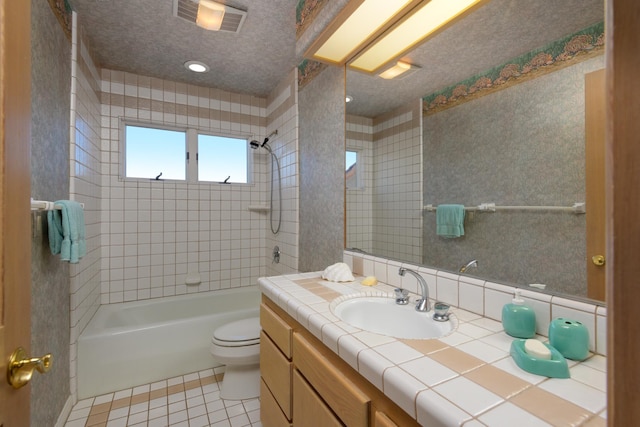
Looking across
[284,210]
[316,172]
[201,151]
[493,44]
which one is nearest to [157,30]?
[201,151]

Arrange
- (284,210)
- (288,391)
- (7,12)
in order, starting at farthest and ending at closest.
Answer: (284,210)
(288,391)
(7,12)

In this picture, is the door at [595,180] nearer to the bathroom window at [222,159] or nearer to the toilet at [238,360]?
the toilet at [238,360]

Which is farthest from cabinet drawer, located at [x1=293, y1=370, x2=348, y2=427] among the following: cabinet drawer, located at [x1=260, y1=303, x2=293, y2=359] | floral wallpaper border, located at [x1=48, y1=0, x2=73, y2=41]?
floral wallpaper border, located at [x1=48, y1=0, x2=73, y2=41]

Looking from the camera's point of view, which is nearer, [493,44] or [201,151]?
[493,44]

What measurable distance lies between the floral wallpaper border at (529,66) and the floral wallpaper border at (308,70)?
3.66ft

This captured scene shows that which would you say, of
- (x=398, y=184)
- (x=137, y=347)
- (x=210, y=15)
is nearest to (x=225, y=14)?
(x=210, y=15)

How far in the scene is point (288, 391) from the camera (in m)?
1.19

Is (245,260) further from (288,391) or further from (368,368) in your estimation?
(368,368)

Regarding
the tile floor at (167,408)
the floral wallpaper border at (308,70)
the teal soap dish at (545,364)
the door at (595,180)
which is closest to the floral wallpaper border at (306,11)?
the floral wallpaper border at (308,70)

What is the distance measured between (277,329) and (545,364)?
99 cm

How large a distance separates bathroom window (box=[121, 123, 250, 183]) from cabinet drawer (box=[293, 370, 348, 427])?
7.75 ft

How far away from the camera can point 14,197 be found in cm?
57

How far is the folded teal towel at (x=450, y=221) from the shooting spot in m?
1.17

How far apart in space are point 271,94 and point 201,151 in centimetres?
95
